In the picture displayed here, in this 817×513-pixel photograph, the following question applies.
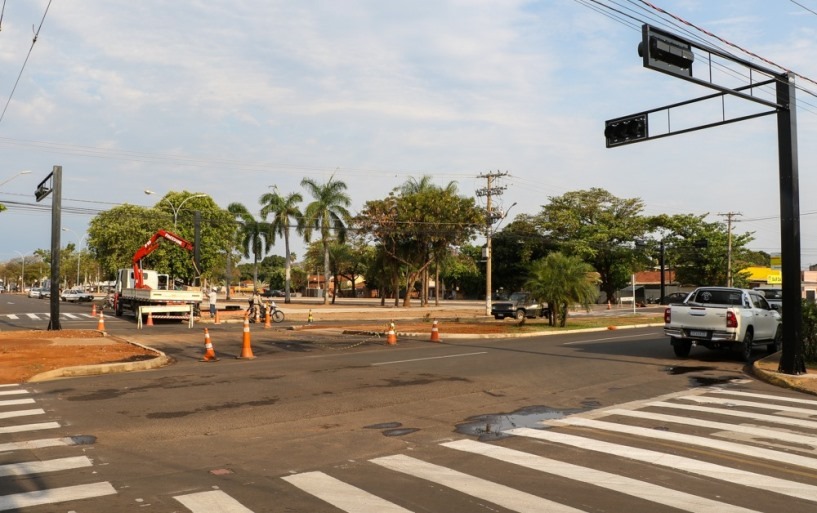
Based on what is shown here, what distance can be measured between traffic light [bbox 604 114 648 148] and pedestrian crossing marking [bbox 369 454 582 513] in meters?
12.0

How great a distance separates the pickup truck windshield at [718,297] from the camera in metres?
18.2

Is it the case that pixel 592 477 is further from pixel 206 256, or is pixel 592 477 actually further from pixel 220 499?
pixel 206 256

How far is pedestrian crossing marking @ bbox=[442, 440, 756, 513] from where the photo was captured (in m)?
5.66

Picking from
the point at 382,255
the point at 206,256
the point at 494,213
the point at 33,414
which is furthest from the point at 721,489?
the point at 206,256

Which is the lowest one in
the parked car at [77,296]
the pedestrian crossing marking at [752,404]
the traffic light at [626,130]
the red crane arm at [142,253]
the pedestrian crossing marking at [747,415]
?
the pedestrian crossing marking at [752,404]

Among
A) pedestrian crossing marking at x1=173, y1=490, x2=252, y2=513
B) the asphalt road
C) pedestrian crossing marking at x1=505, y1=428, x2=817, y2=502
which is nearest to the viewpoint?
pedestrian crossing marking at x1=173, y1=490, x2=252, y2=513

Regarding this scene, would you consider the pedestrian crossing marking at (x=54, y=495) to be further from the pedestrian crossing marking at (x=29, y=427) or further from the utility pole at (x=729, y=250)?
the utility pole at (x=729, y=250)

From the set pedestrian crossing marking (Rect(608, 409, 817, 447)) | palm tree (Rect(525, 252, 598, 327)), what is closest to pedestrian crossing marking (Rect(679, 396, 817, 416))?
pedestrian crossing marking (Rect(608, 409, 817, 447))

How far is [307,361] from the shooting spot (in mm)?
16969

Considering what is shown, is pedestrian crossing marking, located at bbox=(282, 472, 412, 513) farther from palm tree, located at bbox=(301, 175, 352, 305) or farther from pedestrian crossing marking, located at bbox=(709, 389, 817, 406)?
palm tree, located at bbox=(301, 175, 352, 305)

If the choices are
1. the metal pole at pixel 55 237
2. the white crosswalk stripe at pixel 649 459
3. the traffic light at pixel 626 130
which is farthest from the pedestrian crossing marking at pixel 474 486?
the metal pole at pixel 55 237

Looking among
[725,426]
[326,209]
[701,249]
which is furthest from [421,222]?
[725,426]

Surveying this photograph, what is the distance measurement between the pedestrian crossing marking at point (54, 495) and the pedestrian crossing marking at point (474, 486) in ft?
8.73

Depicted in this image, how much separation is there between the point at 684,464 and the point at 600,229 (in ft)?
223
